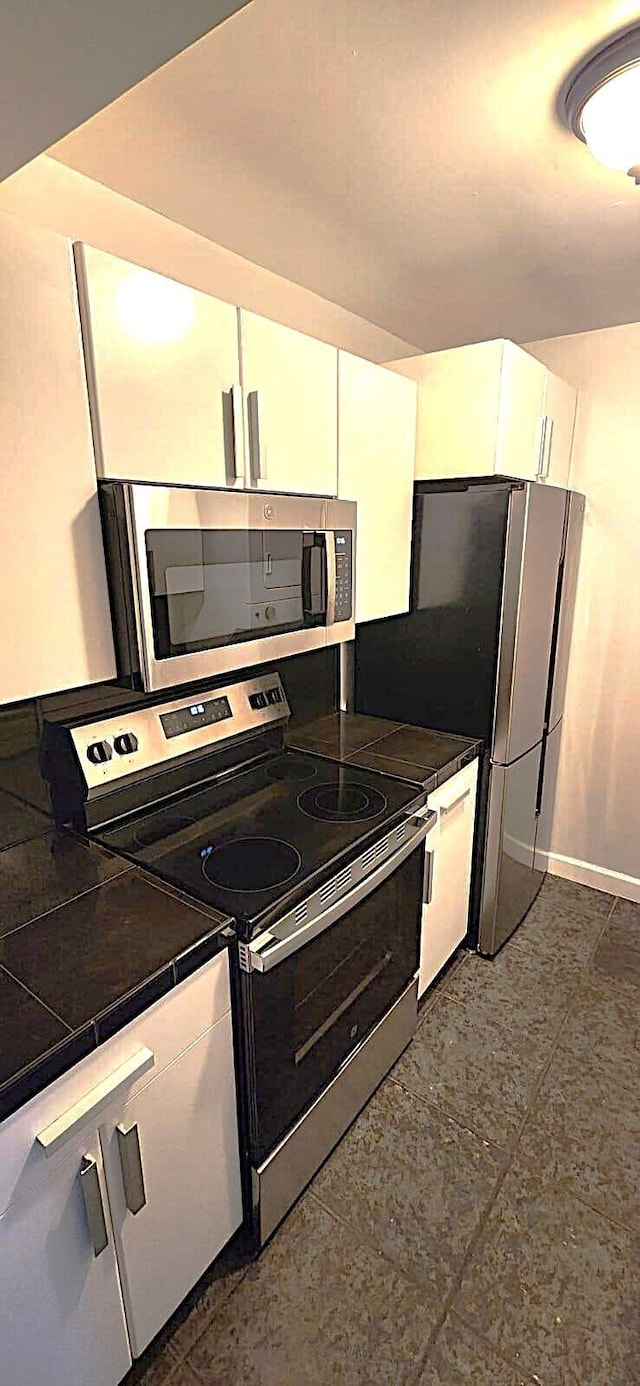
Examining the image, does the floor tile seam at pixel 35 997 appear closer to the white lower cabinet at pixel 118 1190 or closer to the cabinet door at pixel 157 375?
the white lower cabinet at pixel 118 1190

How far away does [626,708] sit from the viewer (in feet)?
8.77

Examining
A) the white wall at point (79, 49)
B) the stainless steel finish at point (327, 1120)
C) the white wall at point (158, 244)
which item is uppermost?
the white wall at point (158, 244)

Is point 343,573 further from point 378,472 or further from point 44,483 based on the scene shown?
point 44,483

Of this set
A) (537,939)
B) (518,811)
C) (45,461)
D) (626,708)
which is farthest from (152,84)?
(537,939)

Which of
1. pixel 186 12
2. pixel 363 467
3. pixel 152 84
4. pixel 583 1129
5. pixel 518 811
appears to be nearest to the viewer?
pixel 186 12

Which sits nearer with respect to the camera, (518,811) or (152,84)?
(152,84)

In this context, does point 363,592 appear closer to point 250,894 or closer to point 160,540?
point 160,540

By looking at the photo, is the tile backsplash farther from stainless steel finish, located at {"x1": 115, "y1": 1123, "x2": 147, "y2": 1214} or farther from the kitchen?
stainless steel finish, located at {"x1": 115, "y1": 1123, "x2": 147, "y2": 1214}

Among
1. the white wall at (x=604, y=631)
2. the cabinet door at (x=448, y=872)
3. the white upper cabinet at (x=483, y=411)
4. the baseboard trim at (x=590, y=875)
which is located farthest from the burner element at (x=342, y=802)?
the white wall at (x=604, y=631)

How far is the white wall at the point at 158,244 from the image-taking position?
138cm

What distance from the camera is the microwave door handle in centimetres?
173

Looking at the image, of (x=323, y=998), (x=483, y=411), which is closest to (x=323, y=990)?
(x=323, y=998)

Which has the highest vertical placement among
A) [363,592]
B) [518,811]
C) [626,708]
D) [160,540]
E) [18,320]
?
[18,320]

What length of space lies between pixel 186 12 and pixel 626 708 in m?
2.62
